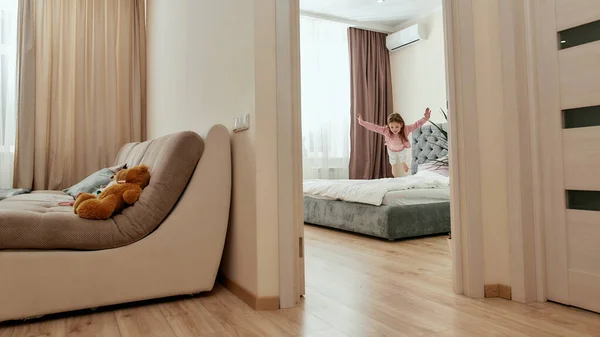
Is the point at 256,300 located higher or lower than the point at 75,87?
lower

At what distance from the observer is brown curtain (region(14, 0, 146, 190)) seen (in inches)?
155

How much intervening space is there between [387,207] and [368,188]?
33cm

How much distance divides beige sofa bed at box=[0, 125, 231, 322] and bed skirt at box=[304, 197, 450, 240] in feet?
5.81

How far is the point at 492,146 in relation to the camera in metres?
2.00

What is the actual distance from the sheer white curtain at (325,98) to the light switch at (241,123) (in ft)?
12.2

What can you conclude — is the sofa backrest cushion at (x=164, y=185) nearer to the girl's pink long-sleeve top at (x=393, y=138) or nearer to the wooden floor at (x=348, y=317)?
the wooden floor at (x=348, y=317)

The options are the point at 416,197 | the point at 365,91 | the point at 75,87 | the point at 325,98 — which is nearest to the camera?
the point at 416,197

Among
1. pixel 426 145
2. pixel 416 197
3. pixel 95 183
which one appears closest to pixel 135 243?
pixel 95 183

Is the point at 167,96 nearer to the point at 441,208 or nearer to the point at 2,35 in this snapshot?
the point at 2,35

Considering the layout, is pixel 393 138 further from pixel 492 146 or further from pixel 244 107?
pixel 244 107

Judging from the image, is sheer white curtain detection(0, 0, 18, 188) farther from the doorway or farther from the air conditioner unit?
the air conditioner unit

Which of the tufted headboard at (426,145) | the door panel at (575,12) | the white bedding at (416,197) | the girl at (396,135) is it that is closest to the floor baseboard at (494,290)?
the door panel at (575,12)

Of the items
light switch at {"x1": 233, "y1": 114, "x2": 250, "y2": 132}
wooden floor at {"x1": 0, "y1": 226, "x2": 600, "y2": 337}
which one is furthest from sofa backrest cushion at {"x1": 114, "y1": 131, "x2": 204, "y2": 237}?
wooden floor at {"x1": 0, "y1": 226, "x2": 600, "y2": 337}

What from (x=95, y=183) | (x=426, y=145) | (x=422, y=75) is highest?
(x=422, y=75)
